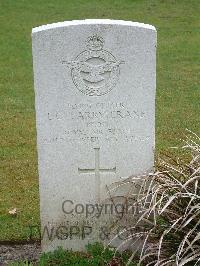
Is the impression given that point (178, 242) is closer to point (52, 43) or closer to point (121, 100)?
point (121, 100)

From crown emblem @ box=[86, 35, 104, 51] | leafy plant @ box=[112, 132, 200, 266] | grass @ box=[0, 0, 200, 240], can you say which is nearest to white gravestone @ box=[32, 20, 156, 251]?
crown emblem @ box=[86, 35, 104, 51]

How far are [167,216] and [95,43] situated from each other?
136 cm

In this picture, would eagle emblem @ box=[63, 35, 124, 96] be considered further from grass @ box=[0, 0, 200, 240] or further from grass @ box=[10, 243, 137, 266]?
grass @ box=[0, 0, 200, 240]

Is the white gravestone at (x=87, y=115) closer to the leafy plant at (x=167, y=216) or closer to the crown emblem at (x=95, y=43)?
the crown emblem at (x=95, y=43)

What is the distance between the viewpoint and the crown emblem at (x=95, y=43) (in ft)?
16.1

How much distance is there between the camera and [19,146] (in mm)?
8117

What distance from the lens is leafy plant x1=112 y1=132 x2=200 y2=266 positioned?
4594mm

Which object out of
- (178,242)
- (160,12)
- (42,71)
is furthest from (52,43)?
(160,12)

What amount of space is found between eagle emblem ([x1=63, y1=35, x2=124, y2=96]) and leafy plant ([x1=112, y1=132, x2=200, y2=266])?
74 cm

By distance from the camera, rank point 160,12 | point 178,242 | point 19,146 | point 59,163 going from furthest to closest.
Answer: point 160,12 < point 19,146 < point 59,163 < point 178,242

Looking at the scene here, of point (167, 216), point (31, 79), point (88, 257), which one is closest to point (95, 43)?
point (167, 216)

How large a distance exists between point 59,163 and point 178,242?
3.58ft

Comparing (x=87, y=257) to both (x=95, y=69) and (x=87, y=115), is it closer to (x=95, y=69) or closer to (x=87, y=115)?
(x=87, y=115)

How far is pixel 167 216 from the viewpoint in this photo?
489cm
